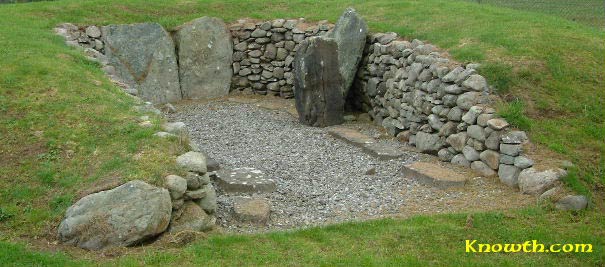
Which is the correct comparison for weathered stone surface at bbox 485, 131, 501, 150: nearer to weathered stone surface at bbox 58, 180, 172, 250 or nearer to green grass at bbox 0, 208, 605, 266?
green grass at bbox 0, 208, 605, 266

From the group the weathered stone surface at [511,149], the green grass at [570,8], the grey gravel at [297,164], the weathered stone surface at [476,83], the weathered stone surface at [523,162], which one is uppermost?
the green grass at [570,8]

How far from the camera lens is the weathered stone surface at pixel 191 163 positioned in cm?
756

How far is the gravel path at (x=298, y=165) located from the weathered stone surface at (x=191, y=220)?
1.62ft

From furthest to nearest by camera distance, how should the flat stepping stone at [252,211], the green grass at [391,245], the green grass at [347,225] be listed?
the flat stepping stone at [252,211], the green grass at [347,225], the green grass at [391,245]

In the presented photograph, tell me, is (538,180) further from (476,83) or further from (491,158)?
(476,83)

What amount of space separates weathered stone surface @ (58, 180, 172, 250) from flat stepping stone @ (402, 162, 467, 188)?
4.36 metres

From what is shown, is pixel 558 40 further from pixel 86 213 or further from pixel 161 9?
pixel 161 9

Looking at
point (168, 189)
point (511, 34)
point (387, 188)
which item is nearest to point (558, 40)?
point (511, 34)

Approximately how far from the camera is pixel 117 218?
664 cm

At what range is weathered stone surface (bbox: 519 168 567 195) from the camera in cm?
846

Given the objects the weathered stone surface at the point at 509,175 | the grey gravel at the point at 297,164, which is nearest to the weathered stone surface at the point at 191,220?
the grey gravel at the point at 297,164

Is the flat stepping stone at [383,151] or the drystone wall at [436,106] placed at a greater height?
the drystone wall at [436,106]

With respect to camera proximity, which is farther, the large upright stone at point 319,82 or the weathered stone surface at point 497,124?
the large upright stone at point 319,82

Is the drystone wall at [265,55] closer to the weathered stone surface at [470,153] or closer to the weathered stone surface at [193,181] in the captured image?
the weathered stone surface at [470,153]
